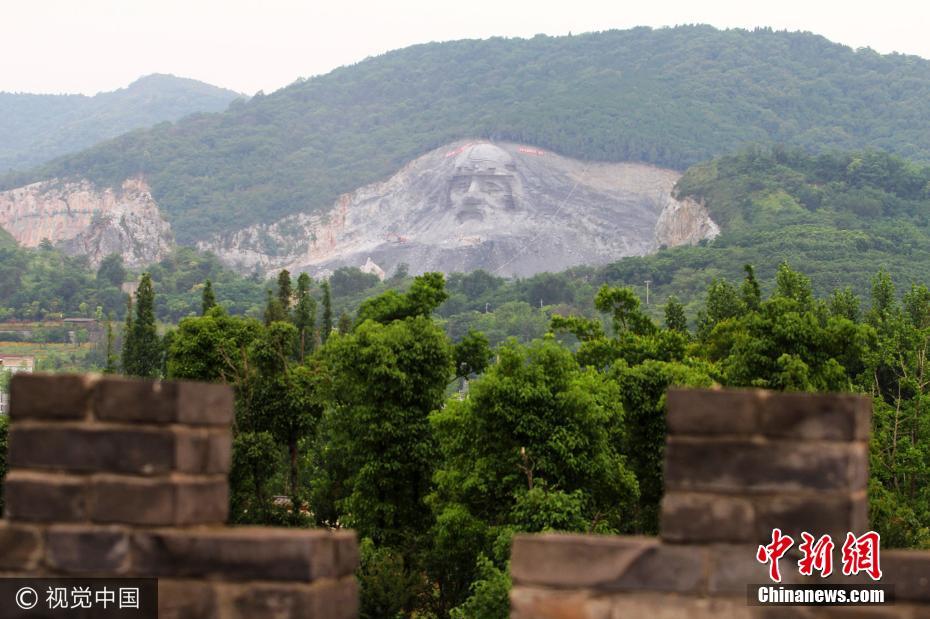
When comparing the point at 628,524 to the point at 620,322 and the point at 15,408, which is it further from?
the point at 15,408

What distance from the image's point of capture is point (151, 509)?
617cm

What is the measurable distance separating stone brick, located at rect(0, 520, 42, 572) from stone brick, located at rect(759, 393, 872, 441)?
3.36 m

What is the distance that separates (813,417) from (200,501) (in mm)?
2766

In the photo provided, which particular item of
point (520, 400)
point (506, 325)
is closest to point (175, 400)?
point (520, 400)

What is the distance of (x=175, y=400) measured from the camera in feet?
20.2

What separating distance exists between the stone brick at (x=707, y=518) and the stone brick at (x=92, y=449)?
2260 mm

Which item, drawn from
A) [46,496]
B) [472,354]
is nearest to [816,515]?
[46,496]

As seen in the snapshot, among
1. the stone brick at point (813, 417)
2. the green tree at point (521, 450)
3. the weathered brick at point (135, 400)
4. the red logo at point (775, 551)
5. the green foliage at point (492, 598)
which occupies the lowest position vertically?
the green foliage at point (492, 598)

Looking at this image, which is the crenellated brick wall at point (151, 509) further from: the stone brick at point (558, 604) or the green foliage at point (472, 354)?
the green foliage at point (472, 354)

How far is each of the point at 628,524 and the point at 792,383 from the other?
6691 millimetres

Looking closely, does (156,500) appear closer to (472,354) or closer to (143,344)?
(472,354)

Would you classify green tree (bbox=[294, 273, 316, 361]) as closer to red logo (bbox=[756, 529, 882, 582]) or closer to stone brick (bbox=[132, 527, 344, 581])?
stone brick (bbox=[132, 527, 344, 581])

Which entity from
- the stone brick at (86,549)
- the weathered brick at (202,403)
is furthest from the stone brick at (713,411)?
the stone brick at (86,549)

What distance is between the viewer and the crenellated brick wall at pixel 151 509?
611 centimetres
